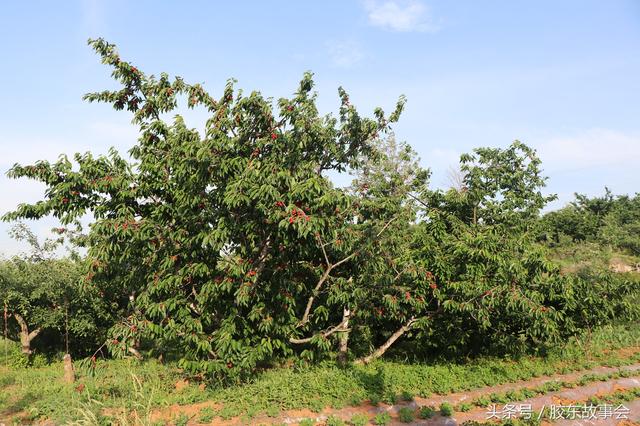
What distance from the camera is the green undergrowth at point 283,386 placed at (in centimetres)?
725

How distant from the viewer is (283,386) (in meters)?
7.81

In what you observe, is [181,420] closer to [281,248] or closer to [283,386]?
[283,386]

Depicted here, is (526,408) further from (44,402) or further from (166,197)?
(44,402)

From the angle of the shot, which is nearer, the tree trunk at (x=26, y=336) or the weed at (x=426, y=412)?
the weed at (x=426, y=412)

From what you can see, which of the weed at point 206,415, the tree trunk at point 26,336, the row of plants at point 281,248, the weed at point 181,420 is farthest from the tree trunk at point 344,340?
the tree trunk at point 26,336

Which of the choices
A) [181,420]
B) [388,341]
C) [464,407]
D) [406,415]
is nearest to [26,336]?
[181,420]

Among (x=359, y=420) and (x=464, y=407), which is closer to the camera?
(x=359, y=420)

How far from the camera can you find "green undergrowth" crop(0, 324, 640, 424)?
7.25m

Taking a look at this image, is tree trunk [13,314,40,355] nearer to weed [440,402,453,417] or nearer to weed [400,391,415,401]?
weed [400,391,415,401]

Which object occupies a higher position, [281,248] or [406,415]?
[281,248]

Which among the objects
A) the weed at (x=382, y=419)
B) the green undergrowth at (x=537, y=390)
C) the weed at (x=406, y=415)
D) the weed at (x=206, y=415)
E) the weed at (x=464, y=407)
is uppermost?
the weed at (x=206, y=415)

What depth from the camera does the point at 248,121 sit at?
7609 millimetres

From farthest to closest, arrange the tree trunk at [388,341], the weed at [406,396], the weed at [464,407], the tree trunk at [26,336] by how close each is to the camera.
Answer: the tree trunk at [26,336], the tree trunk at [388,341], the weed at [406,396], the weed at [464,407]

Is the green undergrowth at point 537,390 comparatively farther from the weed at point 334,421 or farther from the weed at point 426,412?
the weed at point 334,421
